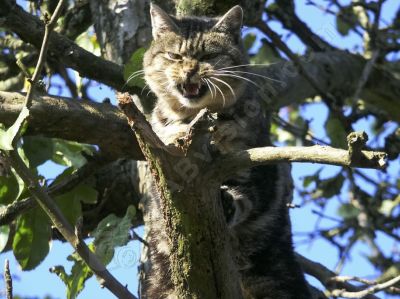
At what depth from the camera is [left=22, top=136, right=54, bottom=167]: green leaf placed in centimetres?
416

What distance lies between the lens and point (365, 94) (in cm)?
675

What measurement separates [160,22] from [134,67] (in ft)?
1.49

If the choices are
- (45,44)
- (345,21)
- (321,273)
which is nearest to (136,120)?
(45,44)

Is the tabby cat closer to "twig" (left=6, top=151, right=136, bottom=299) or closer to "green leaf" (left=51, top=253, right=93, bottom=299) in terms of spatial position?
"green leaf" (left=51, top=253, right=93, bottom=299)

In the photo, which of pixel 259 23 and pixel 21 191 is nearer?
pixel 21 191

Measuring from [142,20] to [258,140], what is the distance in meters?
1.39

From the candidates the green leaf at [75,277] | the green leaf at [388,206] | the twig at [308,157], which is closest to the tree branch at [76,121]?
the green leaf at [75,277]

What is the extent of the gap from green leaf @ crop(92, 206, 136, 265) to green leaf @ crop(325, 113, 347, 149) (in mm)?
1805

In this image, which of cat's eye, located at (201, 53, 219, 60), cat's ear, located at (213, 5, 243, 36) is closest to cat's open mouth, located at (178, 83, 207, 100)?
cat's eye, located at (201, 53, 219, 60)

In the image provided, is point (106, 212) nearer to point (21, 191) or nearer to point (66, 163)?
point (66, 163)

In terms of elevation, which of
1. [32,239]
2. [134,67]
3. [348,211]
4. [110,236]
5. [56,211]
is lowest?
[56,211]

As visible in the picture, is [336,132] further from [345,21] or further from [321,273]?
[345,21]

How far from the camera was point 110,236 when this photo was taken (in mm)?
4023

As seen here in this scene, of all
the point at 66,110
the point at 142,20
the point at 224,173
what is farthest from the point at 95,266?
the point at 142,20
